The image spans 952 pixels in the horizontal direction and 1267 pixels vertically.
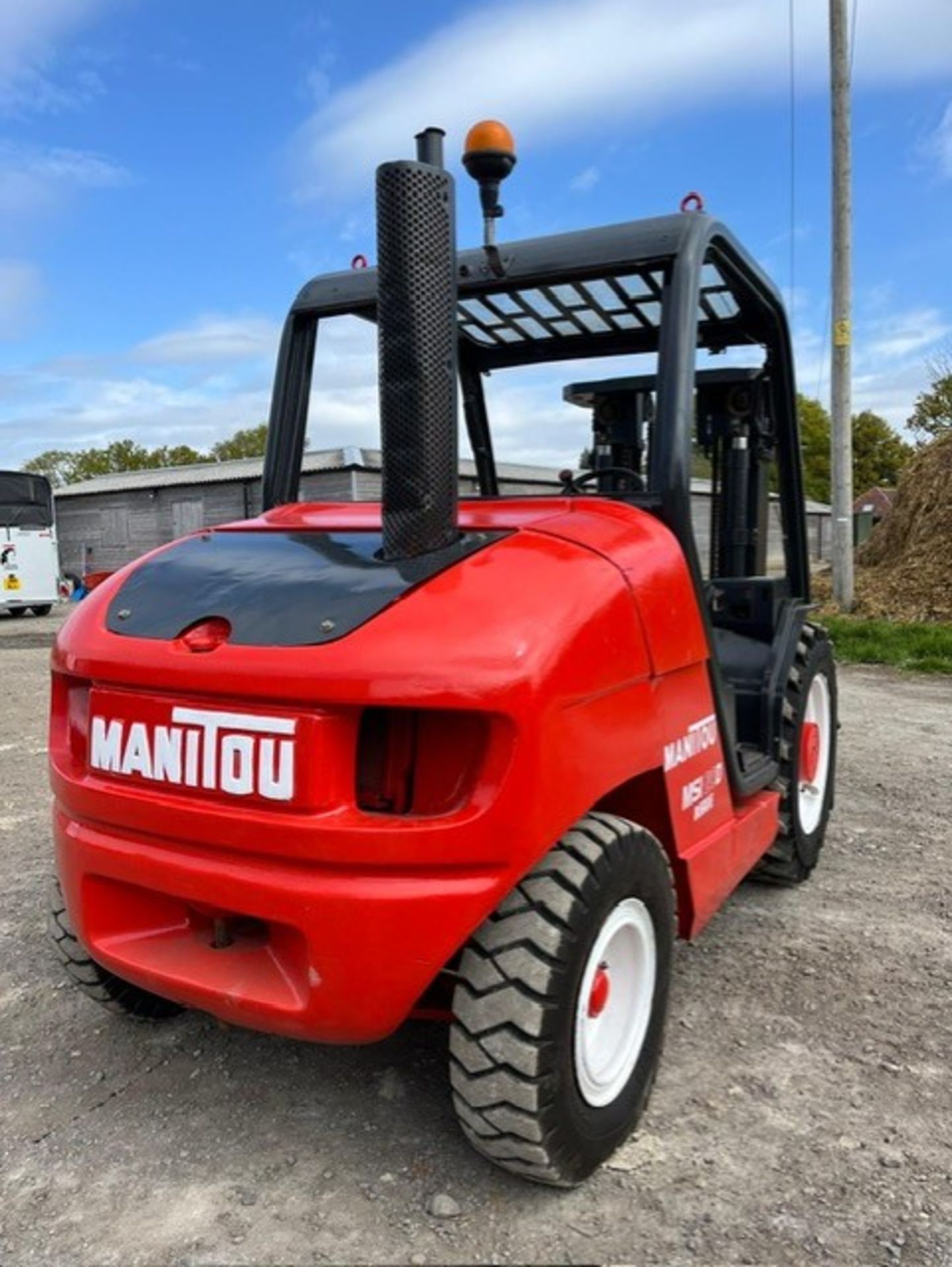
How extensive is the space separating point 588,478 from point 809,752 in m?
1.74

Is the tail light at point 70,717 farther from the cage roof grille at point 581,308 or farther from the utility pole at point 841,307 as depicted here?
the utility pole at point 841,307

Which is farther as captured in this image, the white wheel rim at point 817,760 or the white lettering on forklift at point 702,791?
the white wheel rim at point 817,760

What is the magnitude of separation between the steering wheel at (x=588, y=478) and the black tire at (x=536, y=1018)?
1314 millimetres

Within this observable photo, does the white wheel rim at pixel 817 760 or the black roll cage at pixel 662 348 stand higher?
the black roll cage at pixel 662 348

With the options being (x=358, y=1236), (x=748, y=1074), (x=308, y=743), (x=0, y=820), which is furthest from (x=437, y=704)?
(x=0, y=820)

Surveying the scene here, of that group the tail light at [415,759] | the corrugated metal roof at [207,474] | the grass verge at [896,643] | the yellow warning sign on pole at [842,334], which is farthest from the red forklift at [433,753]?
the corrugated metal roof at [207,474]

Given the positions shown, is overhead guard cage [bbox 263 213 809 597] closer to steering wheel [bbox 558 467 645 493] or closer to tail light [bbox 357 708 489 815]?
steering wheel [bbox 558 467 645 493]

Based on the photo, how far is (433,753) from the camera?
2178 mm

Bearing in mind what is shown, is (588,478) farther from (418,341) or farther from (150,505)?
(150,505)

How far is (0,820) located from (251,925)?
3563mm

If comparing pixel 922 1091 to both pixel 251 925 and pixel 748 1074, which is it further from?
pixel 251 925

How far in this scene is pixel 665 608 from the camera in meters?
2.58

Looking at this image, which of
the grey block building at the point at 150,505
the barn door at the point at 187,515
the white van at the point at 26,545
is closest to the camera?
the white van at the point at 26,545

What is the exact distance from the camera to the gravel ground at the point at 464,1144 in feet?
6.97
